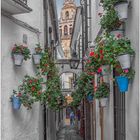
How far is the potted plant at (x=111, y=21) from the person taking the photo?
224 inches

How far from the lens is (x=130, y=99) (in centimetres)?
542

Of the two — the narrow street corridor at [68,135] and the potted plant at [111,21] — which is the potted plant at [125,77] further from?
the narrow street corridor at [68,135]

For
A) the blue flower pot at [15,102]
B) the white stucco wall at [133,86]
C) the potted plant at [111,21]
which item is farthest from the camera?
the blue flower pot at [15,102]

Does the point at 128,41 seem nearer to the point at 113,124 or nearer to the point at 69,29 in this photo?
the point at 113,124

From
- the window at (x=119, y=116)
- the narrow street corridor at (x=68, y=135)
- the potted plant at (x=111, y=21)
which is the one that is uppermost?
the potted plant at (x=111, y=21)

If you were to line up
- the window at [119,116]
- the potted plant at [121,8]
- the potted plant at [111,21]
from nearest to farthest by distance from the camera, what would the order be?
the potted plant at [121,8], the potted plant at [111,21], the window at [119,116]

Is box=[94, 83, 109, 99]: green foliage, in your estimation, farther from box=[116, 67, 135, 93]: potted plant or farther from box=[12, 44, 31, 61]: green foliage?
box=[116, 67, 135, 93]: potted plant

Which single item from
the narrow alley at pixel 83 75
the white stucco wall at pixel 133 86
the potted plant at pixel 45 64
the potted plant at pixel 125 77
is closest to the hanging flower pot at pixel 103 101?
the narrow alley at pixel 83 75

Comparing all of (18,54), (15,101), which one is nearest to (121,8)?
(18,54)

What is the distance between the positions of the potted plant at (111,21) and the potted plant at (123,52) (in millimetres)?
707

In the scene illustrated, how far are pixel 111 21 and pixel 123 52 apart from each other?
985 mm

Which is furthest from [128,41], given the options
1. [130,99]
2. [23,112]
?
[23,112]

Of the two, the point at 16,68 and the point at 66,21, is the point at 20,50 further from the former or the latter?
the point at 66,21

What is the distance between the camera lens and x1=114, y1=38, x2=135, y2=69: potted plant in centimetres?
504
